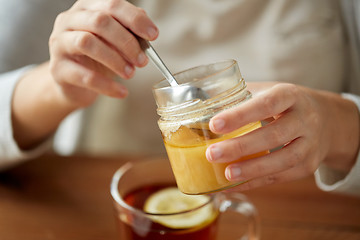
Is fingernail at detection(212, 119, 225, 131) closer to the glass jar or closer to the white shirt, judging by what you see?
the glass jar

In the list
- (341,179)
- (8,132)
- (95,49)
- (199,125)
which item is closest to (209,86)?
(199,125)

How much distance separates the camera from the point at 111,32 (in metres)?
0.49

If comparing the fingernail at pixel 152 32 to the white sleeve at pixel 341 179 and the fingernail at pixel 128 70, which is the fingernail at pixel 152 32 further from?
the white sleeve at pixel 341 179

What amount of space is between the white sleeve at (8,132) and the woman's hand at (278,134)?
472mm

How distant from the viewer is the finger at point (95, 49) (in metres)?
0.50

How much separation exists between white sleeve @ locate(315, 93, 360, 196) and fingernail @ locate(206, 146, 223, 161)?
1.06 feet

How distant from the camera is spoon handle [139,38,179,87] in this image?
470 millimetres

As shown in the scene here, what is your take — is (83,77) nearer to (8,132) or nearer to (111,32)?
(111,32)

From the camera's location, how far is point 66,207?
28.2 inches

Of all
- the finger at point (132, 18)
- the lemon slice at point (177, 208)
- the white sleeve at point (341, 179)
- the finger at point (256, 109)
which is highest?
the finger at point (132, 18)

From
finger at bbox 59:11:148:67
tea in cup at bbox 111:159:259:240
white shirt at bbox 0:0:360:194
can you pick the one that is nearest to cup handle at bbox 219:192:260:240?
tea in cup at bbox 111:159:259:240

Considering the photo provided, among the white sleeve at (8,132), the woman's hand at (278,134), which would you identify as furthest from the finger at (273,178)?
the white sleeve at (8,132)

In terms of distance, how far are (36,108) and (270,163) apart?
48cm

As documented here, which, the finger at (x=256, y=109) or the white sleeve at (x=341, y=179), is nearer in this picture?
the finger at (x=256, y=109)
